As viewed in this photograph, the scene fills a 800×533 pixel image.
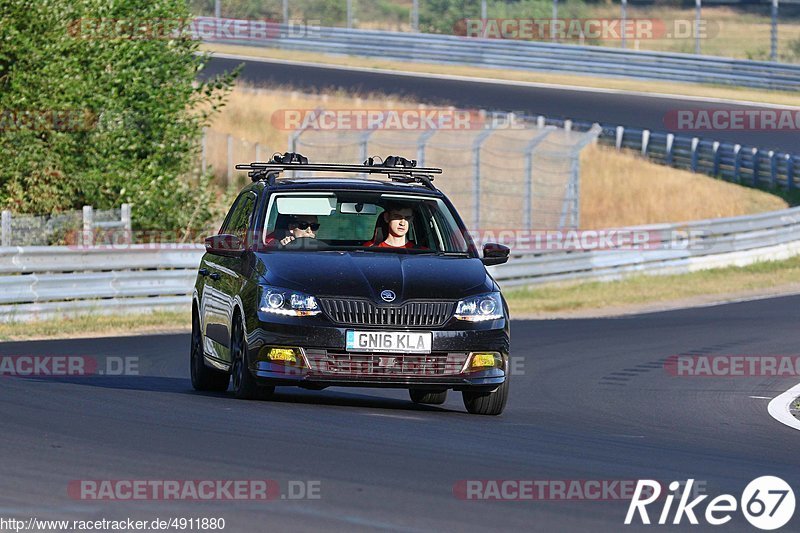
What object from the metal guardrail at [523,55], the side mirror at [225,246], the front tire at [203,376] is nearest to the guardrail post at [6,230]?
the front tire at [203,376]

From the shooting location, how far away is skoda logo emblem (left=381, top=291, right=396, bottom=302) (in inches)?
405

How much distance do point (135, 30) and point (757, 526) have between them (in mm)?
20601

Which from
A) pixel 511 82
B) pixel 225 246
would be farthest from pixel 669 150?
pixel 225 246

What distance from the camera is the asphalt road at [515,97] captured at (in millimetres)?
42562

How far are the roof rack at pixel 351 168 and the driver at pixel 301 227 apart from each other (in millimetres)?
420

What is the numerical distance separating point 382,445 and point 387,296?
1768 mm

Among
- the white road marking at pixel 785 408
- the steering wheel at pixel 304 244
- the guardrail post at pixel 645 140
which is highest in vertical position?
the steering wheel at pixel 304 244

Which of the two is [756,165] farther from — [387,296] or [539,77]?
[387,296]

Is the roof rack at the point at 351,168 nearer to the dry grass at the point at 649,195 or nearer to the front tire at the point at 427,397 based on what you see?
the front tire at the point at 427,397

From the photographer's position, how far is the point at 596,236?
28203 mm

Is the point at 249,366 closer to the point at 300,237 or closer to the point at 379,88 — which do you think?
the point at 300,237

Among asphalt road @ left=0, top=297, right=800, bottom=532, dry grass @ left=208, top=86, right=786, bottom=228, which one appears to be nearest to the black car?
asphalt road @ left=0, top=297, right=800, bottom=532

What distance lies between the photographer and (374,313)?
33.7ft

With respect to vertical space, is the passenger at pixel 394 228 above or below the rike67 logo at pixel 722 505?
above
